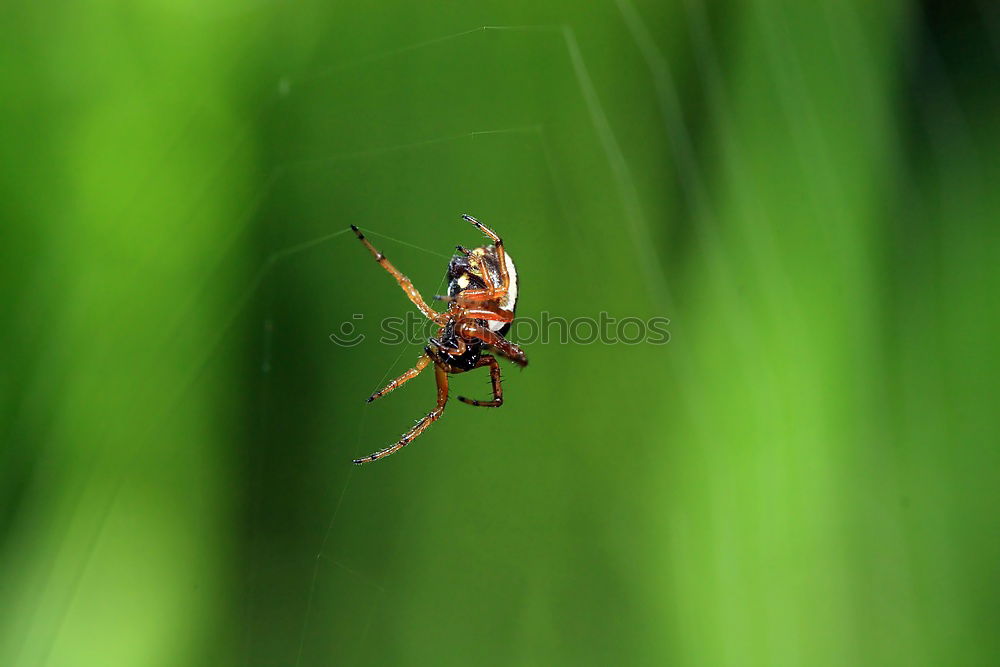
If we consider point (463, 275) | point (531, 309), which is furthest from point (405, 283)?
point (531, 309)

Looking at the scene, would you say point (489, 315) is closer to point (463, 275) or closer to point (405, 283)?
point (463, 275)

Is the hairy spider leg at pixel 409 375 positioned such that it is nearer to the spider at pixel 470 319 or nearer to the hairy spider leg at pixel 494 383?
the spider at pixel 470 319

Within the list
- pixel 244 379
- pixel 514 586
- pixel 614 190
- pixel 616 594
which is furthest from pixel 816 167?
pixel 244 379

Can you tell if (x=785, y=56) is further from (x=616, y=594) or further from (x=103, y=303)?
(x=103, y=303)

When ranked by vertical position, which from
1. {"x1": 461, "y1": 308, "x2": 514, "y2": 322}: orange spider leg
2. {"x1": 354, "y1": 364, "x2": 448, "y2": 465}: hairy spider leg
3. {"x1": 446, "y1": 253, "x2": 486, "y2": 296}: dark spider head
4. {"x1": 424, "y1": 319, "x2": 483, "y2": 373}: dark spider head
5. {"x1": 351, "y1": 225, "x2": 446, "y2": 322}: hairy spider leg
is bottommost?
{"x1": 354, "y1": 364, "x2": 448, "y2": 465}: hairy spider leg

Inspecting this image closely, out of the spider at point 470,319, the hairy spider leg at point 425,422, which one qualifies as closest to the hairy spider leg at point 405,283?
the spider at point 470,319

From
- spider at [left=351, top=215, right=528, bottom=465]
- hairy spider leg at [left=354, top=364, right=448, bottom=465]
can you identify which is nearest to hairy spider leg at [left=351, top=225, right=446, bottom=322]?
spider at [left=351, top=215, right=528, bottom=465]

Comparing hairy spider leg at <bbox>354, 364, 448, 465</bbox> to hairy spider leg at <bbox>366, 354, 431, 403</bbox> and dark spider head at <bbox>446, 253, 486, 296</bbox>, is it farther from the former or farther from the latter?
dark spider head at <bbox>446, 253, 486, 296</bbox>
